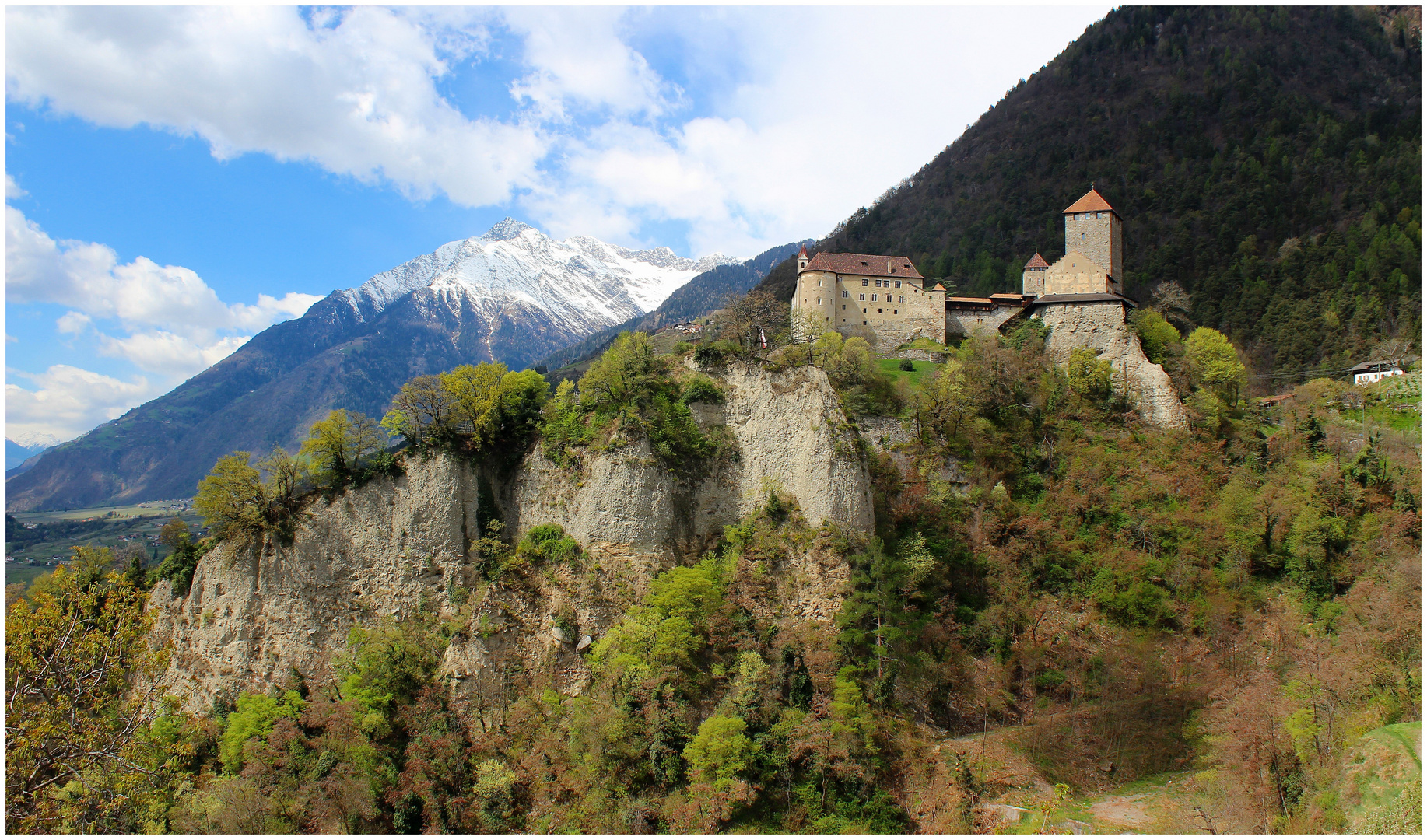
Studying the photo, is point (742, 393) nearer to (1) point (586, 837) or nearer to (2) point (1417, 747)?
(1) point (586, 837)

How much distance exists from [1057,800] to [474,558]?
94.7 feet

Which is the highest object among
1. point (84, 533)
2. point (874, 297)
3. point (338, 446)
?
point (874, 297)

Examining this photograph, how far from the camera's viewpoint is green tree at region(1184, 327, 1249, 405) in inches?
1978

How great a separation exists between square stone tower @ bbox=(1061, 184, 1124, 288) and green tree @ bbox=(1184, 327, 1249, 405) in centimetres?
1090

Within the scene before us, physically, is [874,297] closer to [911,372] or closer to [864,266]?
[864,266]

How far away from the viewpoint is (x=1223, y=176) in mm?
102375

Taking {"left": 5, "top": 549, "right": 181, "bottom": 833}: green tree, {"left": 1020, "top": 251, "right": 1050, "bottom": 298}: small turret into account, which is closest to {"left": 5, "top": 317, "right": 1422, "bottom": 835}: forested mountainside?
{"left": 5, "top": 549, "right": 181, "bottom": 833}: green tree

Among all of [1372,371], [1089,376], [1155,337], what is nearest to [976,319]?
[1089,376]

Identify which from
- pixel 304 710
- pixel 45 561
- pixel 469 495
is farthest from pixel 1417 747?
pixel 45 561

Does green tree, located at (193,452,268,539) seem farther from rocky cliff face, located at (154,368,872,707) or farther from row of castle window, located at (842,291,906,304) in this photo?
row of castle window, located at (842,291,906,304)

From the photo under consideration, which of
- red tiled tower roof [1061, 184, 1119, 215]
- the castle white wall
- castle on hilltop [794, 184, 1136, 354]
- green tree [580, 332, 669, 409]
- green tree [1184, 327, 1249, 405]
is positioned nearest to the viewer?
green tree [580, 332, 669, 409]

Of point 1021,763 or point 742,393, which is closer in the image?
point 1021,763

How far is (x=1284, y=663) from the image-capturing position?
114 ft

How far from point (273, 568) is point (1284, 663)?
4829cm
